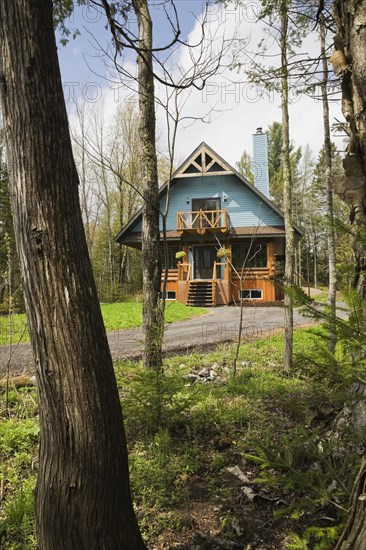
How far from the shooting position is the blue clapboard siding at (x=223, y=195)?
845 inches

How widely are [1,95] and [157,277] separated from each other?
3.63 meters

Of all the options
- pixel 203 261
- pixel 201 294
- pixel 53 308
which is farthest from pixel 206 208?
pixel 53 308

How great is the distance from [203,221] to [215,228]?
135 cm

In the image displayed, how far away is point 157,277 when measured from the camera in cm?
550

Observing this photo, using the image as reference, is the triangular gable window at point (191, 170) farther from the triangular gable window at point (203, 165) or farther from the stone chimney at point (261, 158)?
the stone chimney at point (261, 158)

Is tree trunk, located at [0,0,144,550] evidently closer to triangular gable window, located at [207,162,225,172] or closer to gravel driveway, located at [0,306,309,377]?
gravel driveway, located at [0,306,309,377]

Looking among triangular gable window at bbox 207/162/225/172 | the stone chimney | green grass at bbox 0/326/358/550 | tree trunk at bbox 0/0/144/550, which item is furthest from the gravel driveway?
triangular gable window at bbox 207/162/225/172

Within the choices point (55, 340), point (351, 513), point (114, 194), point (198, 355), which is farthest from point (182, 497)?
point (114, 194)

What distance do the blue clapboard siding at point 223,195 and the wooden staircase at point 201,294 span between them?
3.78m

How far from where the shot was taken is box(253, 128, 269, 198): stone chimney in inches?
795

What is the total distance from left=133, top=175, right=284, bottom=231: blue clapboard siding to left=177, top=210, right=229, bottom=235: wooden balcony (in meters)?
0.73

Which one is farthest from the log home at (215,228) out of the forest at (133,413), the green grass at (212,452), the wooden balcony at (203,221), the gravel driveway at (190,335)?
the forest at (133,413)

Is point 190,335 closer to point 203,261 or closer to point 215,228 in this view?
point 215,228

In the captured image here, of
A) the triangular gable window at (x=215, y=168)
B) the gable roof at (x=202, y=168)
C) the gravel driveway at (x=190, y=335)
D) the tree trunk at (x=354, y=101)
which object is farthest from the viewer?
the triangular gable window at (x=215, y=168)
